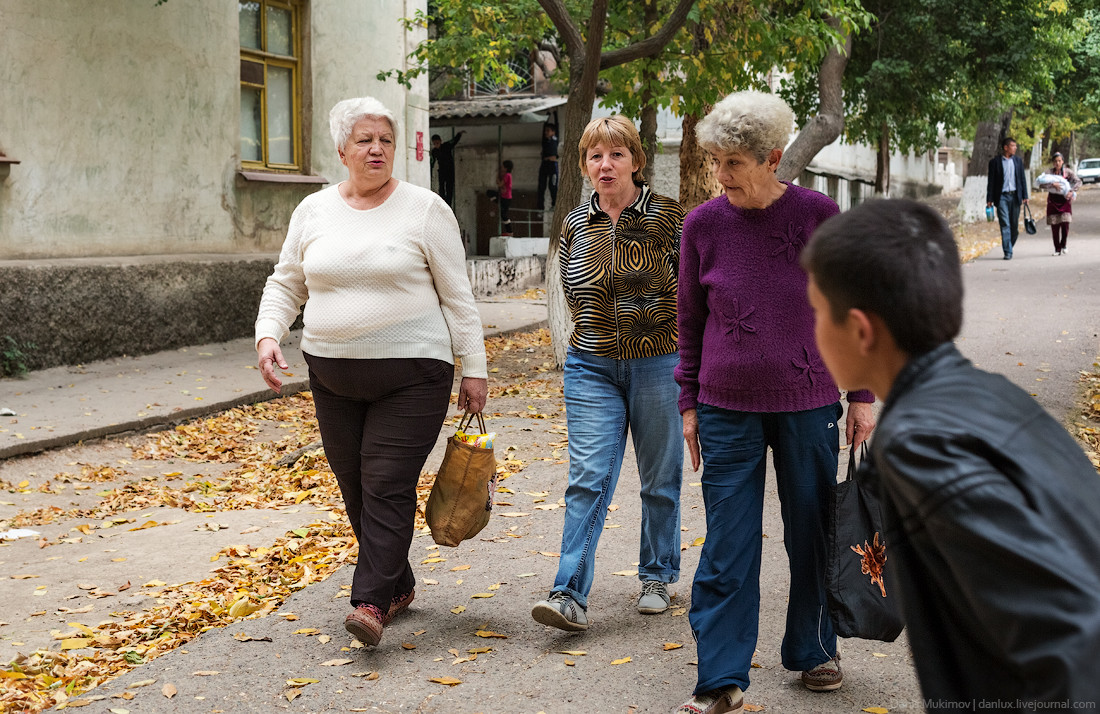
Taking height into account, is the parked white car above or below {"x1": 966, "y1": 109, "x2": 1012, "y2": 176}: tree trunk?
above

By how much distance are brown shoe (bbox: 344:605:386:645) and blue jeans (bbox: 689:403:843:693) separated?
120 centimetres

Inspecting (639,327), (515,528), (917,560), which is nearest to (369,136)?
(639,327)

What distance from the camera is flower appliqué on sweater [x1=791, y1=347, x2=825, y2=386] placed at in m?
3.36

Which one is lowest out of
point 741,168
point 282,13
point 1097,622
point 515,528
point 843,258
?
point 515,528

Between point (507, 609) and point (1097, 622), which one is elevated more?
point (1097, 622)

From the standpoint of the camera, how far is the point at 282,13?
43.7ft

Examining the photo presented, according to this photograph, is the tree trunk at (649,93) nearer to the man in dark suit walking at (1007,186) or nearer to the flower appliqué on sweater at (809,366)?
the flower appliqué on sweater at (809,366)

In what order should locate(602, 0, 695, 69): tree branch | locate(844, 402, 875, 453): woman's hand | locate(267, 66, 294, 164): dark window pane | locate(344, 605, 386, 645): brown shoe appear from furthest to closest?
locate(267, 66, 294, 164): dark window pane, locate(602, 0, 695, 69): tree branch, locate(344, 605, 386, 645): brown shoe, locate(844, 402, 875, 453): woman's hand

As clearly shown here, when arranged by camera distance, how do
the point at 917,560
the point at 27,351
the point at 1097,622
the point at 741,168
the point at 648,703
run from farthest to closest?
the point at 27,351 < the point at 648,703 < the point at 741,168 < the point at 917,560 < the point at 1097,622

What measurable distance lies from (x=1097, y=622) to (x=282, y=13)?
13309 millimetres

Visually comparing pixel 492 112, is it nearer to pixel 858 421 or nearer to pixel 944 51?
pixel 944 51

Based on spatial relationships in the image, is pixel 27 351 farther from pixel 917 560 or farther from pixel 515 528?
pixel 917 560

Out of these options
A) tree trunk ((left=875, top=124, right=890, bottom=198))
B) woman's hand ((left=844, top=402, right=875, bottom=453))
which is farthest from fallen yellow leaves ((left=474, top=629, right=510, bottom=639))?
tree trunk ((left=875, top=124, right=890, bottom=198))

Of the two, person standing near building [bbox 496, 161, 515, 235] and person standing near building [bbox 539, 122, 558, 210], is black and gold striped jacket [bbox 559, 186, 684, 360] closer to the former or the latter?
person standing near building [bbox 496, 161, 515, 235]
